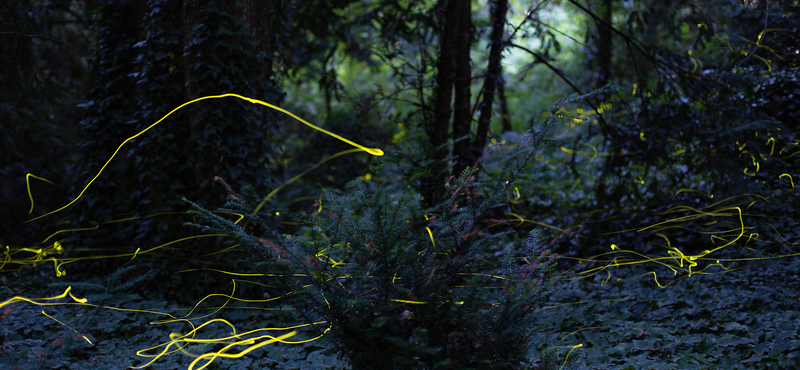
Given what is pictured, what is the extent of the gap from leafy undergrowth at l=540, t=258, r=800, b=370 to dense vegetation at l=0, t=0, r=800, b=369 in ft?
0.07

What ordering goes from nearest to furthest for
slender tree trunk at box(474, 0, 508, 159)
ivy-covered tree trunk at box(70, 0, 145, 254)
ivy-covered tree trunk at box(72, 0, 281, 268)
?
ivy-covered tree trunk at box(72, 0, 281, 268), ivy-covered tree trunk at box(70, 0, 145, 254), slender tree trunk at box(474, 0, 508, 159)

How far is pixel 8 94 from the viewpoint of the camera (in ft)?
17.6

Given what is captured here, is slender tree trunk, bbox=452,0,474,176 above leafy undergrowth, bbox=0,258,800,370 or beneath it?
above

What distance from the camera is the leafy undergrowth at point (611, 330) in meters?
2.59

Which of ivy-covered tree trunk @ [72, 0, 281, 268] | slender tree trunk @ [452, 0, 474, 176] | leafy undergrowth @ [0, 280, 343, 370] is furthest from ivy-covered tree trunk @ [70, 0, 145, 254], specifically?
slender tree trunk @ [452, 0, 474, 176]

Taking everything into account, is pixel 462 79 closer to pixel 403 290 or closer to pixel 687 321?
pixel 687 321

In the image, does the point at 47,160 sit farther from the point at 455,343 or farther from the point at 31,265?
the point at 455,343

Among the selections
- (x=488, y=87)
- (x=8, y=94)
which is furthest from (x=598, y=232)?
(x=8, y=94)

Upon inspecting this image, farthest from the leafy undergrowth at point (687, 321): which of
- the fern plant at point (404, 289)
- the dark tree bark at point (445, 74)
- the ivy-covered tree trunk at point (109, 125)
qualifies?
the ivy-covered tree trunk at point (109, 125)

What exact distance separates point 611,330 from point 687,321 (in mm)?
514

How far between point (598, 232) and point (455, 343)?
3572 mm

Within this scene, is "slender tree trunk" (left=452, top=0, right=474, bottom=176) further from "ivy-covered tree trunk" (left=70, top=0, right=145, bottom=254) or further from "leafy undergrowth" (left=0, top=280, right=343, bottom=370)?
"ivy-covered tree trunk" (left=70, top=0, right=145, bottom=254)

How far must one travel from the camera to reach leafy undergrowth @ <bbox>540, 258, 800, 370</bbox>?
2.61 metres

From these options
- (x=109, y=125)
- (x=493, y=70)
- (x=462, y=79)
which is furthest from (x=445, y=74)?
(x=109, y=125)
